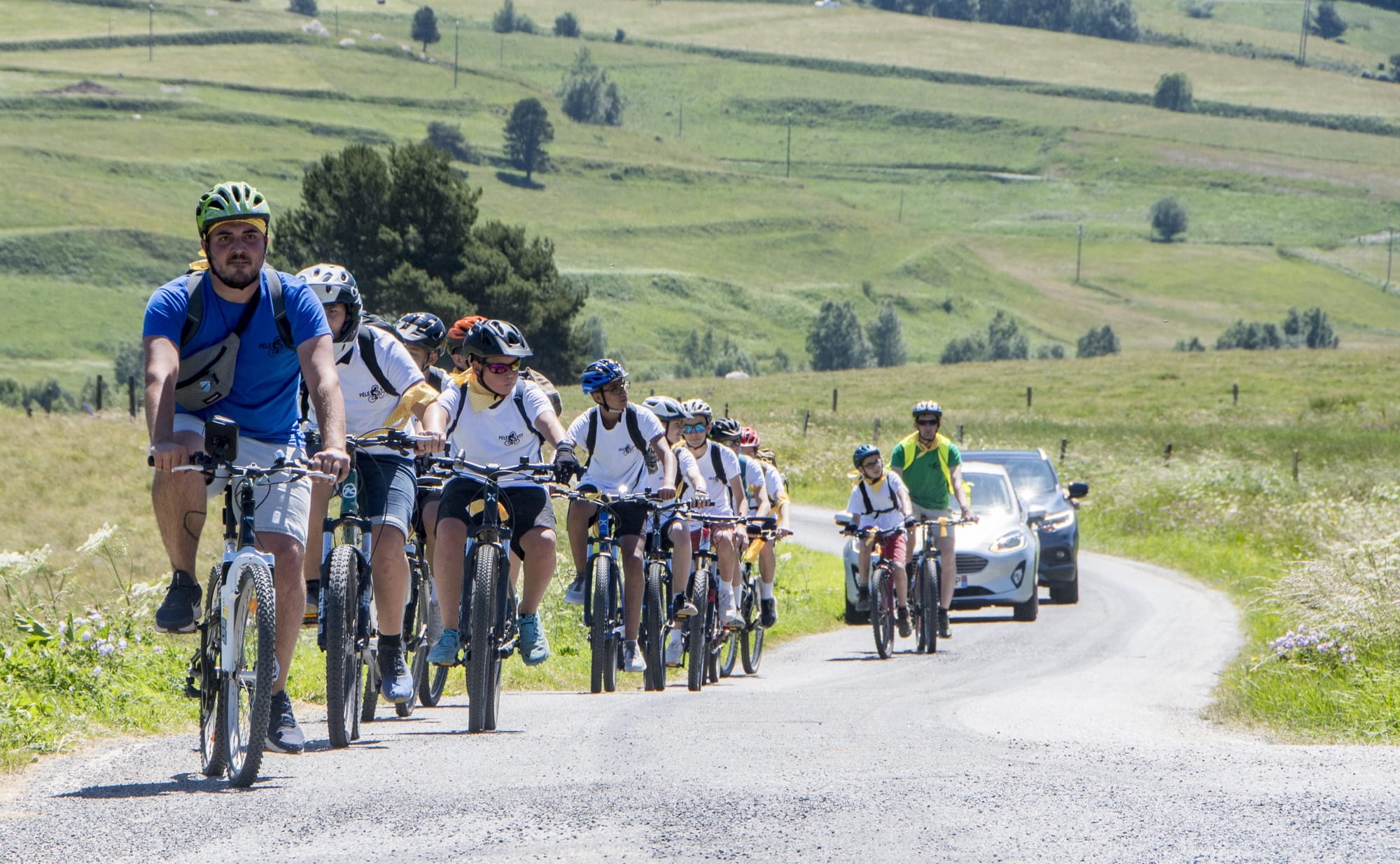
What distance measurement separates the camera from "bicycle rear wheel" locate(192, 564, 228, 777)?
22.5ft

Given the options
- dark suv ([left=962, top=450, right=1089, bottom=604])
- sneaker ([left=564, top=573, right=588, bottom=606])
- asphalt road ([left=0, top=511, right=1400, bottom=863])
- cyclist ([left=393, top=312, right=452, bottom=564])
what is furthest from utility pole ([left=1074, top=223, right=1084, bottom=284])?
asphalt road ([left=0, top=511, right=1400, bottom=863])

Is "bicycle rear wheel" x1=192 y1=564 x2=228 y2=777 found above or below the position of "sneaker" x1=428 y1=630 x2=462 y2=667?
above

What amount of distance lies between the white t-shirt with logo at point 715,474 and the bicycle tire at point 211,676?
693 cm

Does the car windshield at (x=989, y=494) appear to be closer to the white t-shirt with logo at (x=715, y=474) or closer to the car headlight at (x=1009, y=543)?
the car headlight at (x=1009, y=543)

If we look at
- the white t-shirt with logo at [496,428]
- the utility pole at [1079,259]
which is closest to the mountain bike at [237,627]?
the white t-shirt with logo at [496,428]

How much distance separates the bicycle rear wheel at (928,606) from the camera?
15641 mm

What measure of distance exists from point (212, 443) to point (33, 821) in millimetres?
1498

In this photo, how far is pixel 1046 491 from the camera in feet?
71.2

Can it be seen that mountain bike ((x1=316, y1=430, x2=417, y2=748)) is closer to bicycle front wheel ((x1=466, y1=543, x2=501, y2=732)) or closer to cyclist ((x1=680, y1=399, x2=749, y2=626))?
bicycle front wheel ((x1=466, y1=543, x2=501, y2=732))

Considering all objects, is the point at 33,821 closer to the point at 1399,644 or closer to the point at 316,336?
the point at 316,336

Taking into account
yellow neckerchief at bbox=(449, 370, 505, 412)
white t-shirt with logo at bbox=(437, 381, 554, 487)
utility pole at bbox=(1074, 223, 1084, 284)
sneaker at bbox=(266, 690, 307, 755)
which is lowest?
utility pole at bbox=(1074, 223, 1084, 284)

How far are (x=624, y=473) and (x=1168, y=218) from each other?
194 meters

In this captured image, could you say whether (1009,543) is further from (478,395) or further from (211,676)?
(211,676)

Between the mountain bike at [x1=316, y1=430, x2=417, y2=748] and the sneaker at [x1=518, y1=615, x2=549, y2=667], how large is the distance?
833 mm
